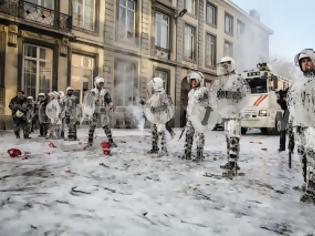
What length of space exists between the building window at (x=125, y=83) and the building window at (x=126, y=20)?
5.60ft

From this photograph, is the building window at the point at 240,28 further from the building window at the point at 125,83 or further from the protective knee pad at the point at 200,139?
the protective knee pad at the point at 200,139

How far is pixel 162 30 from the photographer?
24.1 m

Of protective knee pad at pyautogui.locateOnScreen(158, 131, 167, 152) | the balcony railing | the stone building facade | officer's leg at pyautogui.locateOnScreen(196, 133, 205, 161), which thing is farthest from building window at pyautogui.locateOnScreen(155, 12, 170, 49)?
officer's leg at pyautogui.locateOnScreen(196, 133, 205, 161)

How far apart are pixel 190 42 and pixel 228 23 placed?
6.95 meters

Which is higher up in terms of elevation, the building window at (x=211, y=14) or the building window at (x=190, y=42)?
the building window at (x=211, y=14)

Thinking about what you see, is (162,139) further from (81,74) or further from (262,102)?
(81,74)

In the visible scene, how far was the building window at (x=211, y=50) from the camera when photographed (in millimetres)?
29141

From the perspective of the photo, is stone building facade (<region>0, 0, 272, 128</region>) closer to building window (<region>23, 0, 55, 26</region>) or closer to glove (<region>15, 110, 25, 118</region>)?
building window (<region>23, 0, 55, 26</region>)

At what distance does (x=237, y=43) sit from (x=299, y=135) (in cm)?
3075

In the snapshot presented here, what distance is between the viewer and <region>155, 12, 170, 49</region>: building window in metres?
23.5

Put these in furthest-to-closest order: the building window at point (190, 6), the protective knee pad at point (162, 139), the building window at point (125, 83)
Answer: the building window at point (190, 6) < the building window at point (125, 83) < the protective knee pad at point (162, 139)

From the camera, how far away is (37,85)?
16.5 m

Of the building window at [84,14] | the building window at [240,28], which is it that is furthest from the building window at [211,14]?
the building window at [84,14]

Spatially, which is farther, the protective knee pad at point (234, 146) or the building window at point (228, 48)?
the building window at point (228, 48)
